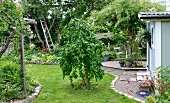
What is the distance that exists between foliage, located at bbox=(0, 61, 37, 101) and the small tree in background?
1.36m

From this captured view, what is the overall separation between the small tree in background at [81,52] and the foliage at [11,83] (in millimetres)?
1359

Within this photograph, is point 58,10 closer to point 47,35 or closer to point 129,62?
point 47,35

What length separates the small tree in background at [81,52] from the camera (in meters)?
7.77

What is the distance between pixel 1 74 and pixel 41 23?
1153 centimetres

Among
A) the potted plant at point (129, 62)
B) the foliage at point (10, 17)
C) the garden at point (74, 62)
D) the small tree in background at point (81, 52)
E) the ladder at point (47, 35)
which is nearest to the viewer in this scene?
the foliage at point (10, 17)

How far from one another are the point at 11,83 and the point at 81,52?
7.33ft

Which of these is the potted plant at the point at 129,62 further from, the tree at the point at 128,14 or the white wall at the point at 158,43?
the white wall at the point at 158,43

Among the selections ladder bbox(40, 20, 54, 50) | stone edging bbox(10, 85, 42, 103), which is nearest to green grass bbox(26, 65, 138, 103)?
stone edging bbox(10, 85, 42, 103)

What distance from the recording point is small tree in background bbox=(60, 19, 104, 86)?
7773 millimetres

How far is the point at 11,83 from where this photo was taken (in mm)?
7152

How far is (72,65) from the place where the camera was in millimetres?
8016

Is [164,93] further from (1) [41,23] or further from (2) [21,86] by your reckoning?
(1) [41,23]

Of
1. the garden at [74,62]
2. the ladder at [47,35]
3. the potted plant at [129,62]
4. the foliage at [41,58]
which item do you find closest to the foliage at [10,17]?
the garden at [74,62]

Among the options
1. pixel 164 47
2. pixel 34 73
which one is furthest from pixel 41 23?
pixel 164 47
